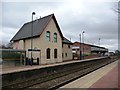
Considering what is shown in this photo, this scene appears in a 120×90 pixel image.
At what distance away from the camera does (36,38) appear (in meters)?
41.9

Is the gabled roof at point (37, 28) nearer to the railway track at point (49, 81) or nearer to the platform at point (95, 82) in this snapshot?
the railway track at point (49, 81)

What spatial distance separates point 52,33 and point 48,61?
5900 mm

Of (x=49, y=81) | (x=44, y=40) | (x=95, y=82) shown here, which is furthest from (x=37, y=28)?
(x=95, y=82)

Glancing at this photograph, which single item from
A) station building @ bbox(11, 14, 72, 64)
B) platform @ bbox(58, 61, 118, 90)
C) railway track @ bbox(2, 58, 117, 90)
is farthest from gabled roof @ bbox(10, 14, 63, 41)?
platform @ bbox(58, 61, 118, 90)

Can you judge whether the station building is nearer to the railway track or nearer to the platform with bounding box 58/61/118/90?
the railway track

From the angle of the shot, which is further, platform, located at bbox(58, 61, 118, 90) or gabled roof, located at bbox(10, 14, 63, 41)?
gabled roof, located at bbox(10, 14, 63, 41)

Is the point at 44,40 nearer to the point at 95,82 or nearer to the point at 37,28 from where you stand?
the point at 37,28

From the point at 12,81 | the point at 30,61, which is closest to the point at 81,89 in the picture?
the point at 12,81

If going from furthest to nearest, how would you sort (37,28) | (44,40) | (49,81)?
(37,28) → (44,40) → (49,81)

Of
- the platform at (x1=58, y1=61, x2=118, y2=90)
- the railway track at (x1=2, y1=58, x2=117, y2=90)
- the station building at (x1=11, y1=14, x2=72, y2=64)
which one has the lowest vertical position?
the railway track at (x1=2, y1=58, x2=117, y2=90)

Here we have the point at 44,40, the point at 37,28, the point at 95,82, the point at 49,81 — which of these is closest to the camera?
the point at 95,82

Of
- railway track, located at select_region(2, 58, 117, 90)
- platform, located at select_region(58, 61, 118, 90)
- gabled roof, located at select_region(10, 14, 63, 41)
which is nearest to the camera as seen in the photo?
platform, located at select_region(58, 61, 118, 90)

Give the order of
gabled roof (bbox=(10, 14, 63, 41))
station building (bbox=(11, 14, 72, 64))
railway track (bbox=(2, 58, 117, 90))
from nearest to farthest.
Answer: railway track (bbox=(2, 58, 117, 90)), station building (bbox=(11, 14, 72, 64)), gabled roof (bbox=(10, 14, 63, 41))

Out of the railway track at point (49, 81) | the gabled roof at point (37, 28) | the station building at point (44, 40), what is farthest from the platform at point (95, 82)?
the gabled roof at point (37, 28)
